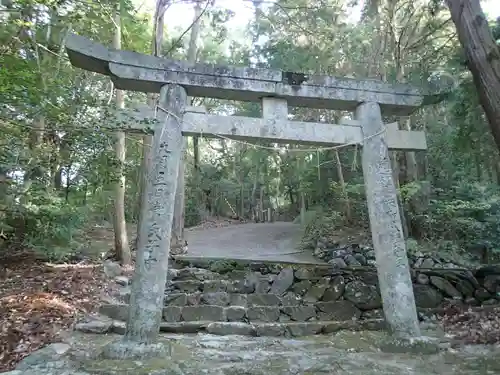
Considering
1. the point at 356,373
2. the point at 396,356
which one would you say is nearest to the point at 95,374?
the point at 356,373

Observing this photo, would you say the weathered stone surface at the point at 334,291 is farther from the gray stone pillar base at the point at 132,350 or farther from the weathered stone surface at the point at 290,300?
the gray stone pillar base at the point at 132,350

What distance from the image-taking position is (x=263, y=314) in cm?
668

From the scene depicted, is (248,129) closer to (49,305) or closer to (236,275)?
(236,275)

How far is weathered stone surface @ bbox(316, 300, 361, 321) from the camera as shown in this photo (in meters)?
6.90

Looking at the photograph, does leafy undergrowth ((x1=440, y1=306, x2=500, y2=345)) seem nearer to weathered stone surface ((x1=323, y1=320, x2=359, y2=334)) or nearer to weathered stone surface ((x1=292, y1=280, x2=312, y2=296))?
weathered stone surface ((x1=323, y1=320, x2=359, y2=334))

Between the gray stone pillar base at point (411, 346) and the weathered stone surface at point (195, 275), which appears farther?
the weathered stone surface at point (195, 275)

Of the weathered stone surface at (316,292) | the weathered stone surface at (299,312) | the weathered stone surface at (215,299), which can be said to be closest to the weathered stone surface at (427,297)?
the weathered stone surface at (316,292)

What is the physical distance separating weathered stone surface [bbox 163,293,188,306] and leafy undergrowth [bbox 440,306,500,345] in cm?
434

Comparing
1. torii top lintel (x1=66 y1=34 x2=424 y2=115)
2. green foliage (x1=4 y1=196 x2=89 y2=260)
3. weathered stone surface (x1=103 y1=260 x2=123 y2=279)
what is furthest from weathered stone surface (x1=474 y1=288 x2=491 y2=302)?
green foliage (x1=4 y1=196 x2=89 y2=260)

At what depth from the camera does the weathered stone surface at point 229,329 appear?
6.03 m

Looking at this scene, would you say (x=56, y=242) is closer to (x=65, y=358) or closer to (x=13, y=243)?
(x=13, y=243)

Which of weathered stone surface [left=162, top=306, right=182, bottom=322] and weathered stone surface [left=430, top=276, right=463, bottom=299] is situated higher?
weathered stone surface [left=430, top=276, right=463, bottom=299]

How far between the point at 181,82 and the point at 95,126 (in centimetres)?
142

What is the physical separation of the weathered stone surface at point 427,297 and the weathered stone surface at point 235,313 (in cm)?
325
